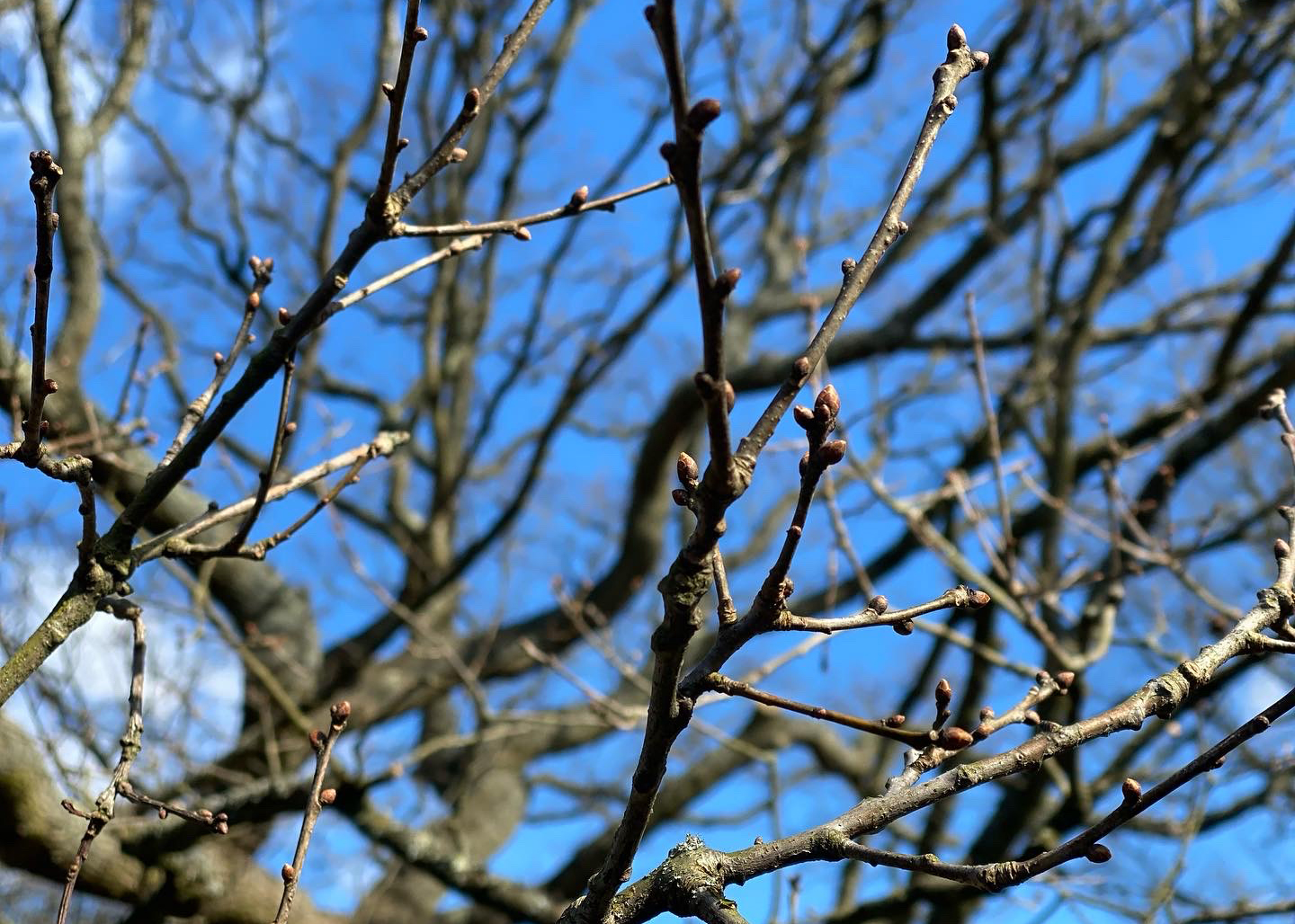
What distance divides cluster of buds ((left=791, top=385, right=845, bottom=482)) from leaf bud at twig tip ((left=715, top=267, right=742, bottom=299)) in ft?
0.57

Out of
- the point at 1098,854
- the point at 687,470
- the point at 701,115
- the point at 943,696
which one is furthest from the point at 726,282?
the point at 1098,854

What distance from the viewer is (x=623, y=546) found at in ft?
21.7

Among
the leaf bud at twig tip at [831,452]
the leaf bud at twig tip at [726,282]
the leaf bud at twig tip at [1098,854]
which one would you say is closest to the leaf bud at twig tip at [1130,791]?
the leaf bud at twig tip at [1098,854]

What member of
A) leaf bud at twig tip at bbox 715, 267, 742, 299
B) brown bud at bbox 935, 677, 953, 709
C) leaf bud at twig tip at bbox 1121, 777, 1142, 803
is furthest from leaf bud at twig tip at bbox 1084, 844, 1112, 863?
leaf bud at twig tip at bbox 715, 267, 742, 299

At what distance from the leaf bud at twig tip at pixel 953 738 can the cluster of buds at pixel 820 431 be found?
0.33 metres

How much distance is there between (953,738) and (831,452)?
365mm

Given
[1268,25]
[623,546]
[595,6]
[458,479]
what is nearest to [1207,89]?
[1268,25]

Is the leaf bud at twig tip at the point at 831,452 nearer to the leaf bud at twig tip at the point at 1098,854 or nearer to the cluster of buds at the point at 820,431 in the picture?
the cluster of buds at the point at 820,431

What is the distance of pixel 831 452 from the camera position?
994 millimetres

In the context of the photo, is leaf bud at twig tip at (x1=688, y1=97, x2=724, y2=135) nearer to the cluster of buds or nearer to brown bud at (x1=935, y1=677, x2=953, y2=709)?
the cluster of buds

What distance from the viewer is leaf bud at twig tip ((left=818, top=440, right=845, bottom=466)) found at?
3.25 feet

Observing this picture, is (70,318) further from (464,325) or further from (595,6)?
(595,6)

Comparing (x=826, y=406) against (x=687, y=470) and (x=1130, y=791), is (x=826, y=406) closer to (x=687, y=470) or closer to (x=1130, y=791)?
(x=687, y=470)

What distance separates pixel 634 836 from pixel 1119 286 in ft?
17.4
